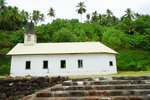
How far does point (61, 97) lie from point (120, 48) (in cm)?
4182

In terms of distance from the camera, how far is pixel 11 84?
12.6m

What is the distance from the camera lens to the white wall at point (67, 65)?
30.9 metres

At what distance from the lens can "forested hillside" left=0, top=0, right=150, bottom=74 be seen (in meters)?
41.1

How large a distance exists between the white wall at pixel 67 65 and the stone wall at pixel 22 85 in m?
18.1

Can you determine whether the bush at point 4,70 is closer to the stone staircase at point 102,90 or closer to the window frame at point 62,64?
the window frame at point 62,64

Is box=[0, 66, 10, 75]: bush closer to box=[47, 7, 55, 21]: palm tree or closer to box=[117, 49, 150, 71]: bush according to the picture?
box=[117, 49, 150, 71]: bush

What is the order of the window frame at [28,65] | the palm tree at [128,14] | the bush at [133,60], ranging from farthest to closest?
the palm tree at [128,14] < the bush at [133,60] < the window frame at [28,65]

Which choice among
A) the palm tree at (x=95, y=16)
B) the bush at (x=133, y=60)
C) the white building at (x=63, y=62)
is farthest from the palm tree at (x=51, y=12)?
the white building at (x=63, y=62)

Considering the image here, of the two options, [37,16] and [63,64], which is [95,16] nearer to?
[37,16]

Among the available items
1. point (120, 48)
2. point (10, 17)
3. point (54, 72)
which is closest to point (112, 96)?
point (54, 72)

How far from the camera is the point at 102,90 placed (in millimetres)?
7387

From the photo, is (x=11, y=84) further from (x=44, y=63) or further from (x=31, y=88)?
(x=44, y=63)

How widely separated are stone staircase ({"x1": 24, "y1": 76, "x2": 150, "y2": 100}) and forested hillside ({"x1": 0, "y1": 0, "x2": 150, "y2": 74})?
28588 mm

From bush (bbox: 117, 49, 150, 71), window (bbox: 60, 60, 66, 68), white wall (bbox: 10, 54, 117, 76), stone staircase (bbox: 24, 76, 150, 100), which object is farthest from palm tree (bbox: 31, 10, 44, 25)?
stone staircase (bbox: 24, 76, 150, 100)
